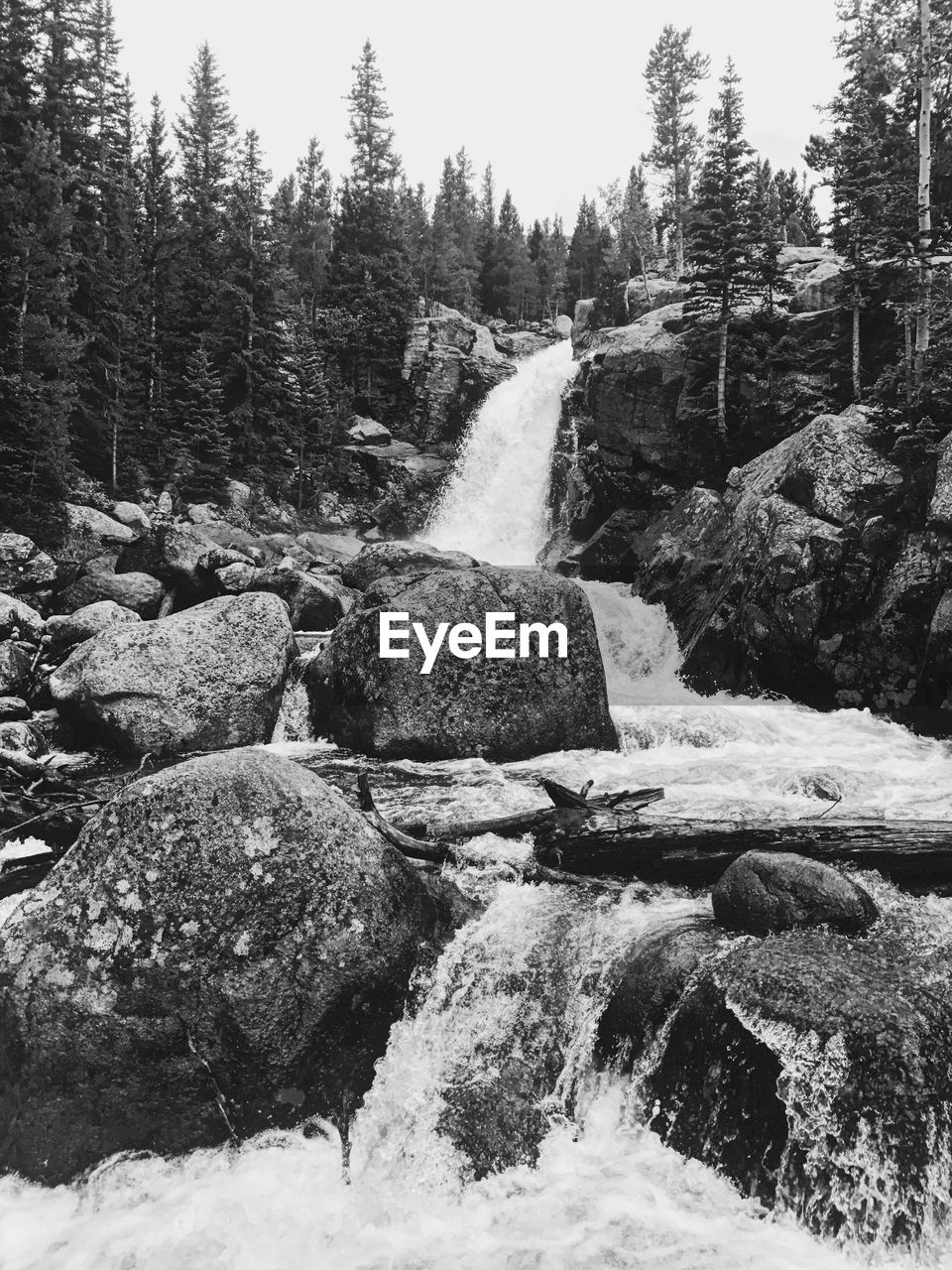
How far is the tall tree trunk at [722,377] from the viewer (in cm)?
2617

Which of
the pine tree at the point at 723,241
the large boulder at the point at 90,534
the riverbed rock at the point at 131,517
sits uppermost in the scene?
the pine tree at the point at 723,241

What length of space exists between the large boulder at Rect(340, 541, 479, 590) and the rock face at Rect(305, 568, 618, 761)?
900 centimetres

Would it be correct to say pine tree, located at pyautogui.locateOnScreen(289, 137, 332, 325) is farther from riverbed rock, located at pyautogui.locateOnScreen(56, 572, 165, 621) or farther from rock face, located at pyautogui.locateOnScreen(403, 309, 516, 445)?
riverbed rock, located at pyautogui.locateOnScreen(56, 572, 165, 621)

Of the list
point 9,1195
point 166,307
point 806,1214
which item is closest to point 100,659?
point 9,1195

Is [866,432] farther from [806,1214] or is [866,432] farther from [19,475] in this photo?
[19,475]

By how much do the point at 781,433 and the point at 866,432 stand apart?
32.3 feet

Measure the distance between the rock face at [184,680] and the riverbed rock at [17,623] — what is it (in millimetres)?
3882

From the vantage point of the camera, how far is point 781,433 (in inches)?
1021

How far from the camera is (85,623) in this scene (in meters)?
15.3

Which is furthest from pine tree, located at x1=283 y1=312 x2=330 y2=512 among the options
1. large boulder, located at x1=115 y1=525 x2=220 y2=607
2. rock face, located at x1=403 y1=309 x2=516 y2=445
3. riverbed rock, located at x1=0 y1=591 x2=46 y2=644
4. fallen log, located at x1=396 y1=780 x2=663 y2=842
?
fallen log, located at x1=396 y1=780 x2=663 y2=842

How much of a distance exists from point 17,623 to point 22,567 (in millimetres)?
6416

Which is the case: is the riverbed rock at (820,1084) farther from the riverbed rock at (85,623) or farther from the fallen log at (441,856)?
the riverbed rock at (85,623)

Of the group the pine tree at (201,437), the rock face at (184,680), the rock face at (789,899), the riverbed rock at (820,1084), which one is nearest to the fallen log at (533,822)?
the rock face at (789,899)

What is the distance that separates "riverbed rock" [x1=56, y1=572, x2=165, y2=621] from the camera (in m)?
19.8
